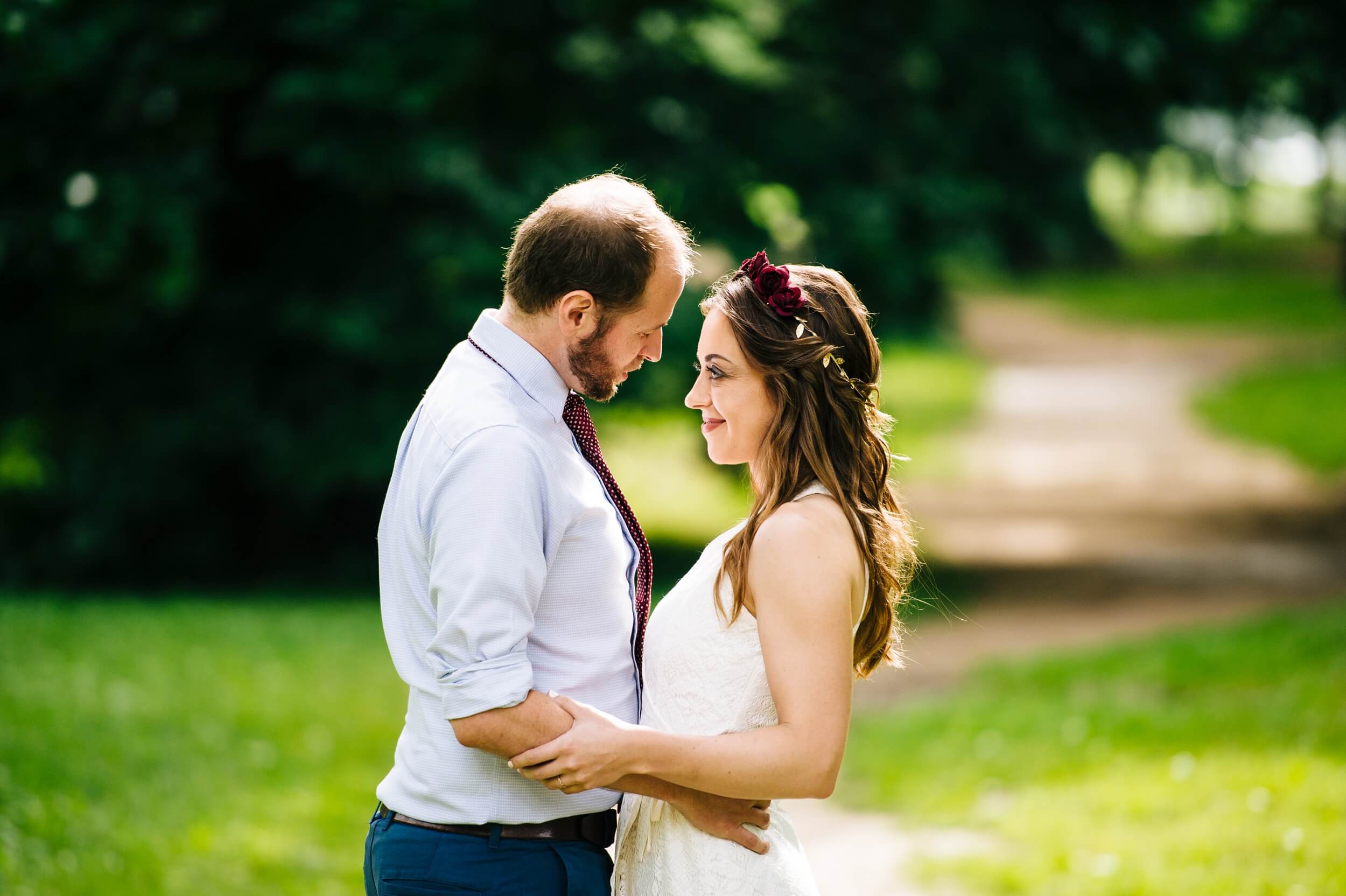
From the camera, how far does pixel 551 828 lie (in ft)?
8.13

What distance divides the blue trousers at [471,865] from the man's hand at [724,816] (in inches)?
9.5

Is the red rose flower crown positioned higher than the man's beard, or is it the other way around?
the red rose flower crown

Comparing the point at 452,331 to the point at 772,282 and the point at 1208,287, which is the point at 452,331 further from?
the point at 1208,287

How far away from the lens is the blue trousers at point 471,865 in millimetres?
2398

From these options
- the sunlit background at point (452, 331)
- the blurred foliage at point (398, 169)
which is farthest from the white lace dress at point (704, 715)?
the blurred foliage at point (398, 169)

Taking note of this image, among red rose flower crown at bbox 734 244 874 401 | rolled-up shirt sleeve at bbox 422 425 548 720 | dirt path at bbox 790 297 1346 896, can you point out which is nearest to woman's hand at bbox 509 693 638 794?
rolled-up shirt sleeve at bbox 422 425 548 720

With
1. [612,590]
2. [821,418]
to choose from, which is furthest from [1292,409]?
[612,590]

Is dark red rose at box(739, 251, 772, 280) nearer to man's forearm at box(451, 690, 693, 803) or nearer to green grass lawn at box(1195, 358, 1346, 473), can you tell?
man's forearm at box(451, 690, 693, 803)

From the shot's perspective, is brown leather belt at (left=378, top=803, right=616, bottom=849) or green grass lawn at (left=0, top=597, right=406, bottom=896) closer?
brown leather belt at (left=378, top=803, right=616, bottom=849)

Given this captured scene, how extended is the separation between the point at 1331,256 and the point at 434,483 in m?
42.3

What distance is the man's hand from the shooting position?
8.29ft

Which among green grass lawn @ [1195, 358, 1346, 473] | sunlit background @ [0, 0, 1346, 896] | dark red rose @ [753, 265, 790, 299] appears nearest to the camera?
dark red rose @ [753, 265, 790, 299]

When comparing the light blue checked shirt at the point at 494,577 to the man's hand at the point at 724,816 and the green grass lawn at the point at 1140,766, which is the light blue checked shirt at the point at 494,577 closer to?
the man's hand at the point at 724,816

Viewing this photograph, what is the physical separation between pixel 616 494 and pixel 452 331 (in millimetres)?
7337
